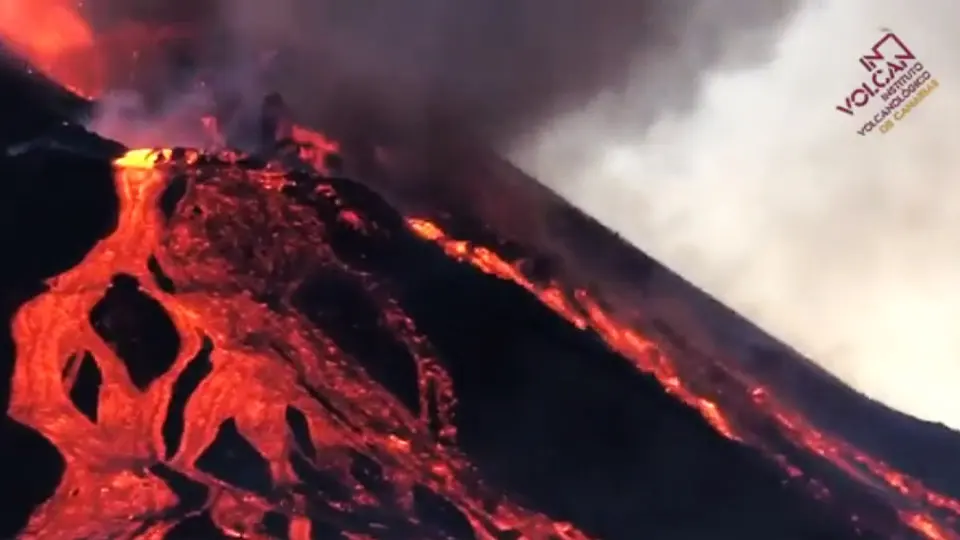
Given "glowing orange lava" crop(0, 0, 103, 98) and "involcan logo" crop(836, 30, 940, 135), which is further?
"involcan logo" crop(836, 30, 940, 135)

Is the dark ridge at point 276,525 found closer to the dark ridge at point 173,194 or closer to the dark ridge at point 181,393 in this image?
the dark ridge at point 181,393

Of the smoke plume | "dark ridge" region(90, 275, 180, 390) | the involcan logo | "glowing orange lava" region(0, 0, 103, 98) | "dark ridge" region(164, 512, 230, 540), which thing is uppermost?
the involcan logo

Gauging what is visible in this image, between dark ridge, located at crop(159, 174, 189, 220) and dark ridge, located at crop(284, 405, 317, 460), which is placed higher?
dark ridge, located at crop(159, 174, 189, 220)

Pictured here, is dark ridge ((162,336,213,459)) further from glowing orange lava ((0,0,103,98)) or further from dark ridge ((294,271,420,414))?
glowing orange lava ((0,0,103,98))

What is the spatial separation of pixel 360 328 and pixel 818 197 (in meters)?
0.76

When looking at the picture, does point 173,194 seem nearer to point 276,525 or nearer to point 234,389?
point 234,389

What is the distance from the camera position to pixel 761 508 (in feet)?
5.58

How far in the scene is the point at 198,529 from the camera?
62.3 inches

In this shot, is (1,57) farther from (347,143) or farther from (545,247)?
(545,247)

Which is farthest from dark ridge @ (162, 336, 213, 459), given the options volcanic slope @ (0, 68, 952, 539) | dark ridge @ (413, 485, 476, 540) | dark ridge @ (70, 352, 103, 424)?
dark ridge @ (413, 485, 476, 540)

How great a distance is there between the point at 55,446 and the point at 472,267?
658 millimetres

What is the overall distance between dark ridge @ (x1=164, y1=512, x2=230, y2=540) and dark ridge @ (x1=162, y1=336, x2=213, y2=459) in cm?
10

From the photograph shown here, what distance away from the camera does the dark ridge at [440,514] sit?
5.33 feet

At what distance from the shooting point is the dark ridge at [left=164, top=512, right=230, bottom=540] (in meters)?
1.58
